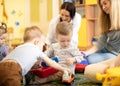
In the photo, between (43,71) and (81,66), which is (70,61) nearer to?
(43,71)

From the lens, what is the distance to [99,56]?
2.05m

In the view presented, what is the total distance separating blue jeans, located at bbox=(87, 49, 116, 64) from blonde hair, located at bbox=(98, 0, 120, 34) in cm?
17

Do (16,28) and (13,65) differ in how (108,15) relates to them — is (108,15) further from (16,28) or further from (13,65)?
(16,28)

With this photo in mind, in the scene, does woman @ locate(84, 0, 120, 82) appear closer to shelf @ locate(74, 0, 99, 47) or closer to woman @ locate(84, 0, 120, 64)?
woman @ locate(84, 0, 120, 64)

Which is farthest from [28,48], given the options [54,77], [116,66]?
[116,66]

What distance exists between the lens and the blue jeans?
6.51 feet

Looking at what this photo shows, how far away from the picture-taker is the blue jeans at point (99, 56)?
6.51 ft

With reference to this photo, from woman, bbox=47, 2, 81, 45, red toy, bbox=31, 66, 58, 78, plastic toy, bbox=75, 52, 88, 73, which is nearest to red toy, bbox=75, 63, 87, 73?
plastic toy, bbox=75, 52, 88, 73

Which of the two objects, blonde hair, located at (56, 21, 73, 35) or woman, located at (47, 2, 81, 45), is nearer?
blonde hair, located at (56, 21, 73, 35)

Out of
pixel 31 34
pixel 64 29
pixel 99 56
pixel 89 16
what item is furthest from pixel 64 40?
pixel 89 16

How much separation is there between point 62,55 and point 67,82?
242mm

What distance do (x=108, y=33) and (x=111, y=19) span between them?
12 cm

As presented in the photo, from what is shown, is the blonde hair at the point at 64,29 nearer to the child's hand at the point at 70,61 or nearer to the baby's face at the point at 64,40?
the baby's face at the point at 64,40

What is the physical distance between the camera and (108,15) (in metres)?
2.04
